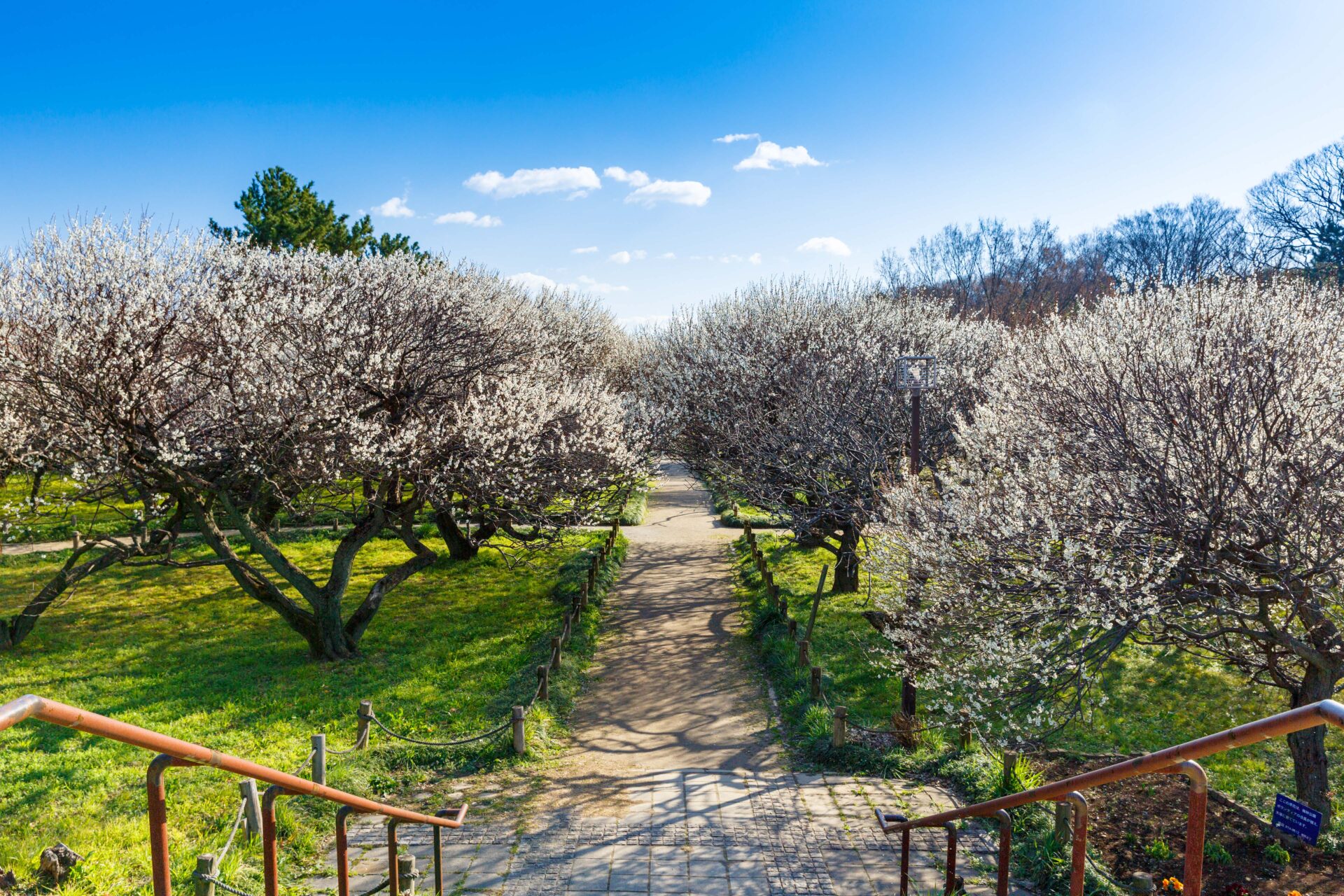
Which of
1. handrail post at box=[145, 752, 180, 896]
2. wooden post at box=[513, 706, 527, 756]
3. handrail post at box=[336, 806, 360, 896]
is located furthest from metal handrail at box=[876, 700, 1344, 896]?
wooden post at box=[513, 706, 527, 756]

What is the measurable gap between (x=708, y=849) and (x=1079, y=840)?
4320 millimetres

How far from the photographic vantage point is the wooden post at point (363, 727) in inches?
386

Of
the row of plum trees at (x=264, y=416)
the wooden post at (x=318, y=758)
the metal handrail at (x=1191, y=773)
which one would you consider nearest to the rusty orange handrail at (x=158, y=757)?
the metal handrail at (x=1191, y=773)

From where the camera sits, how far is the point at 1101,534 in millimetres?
7938

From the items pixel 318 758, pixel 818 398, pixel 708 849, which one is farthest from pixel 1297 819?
pixel 818 398

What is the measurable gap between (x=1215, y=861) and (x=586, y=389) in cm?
1646

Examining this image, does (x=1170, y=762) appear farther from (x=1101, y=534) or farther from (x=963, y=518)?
(x=963, y=518)

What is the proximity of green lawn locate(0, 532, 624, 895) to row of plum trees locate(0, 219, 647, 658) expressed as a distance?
3.75 feet

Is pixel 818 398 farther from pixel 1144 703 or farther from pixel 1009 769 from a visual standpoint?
pixel 1009 769

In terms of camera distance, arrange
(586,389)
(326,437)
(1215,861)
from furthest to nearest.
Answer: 1. (586,389)
2. (326,437)
3. (1215,861)

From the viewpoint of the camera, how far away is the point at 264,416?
1241cm

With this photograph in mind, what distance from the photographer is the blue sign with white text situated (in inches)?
194

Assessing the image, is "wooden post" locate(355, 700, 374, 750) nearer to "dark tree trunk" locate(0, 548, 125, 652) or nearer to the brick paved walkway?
the brick paved walkway

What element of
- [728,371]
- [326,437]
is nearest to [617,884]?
[326,437]
